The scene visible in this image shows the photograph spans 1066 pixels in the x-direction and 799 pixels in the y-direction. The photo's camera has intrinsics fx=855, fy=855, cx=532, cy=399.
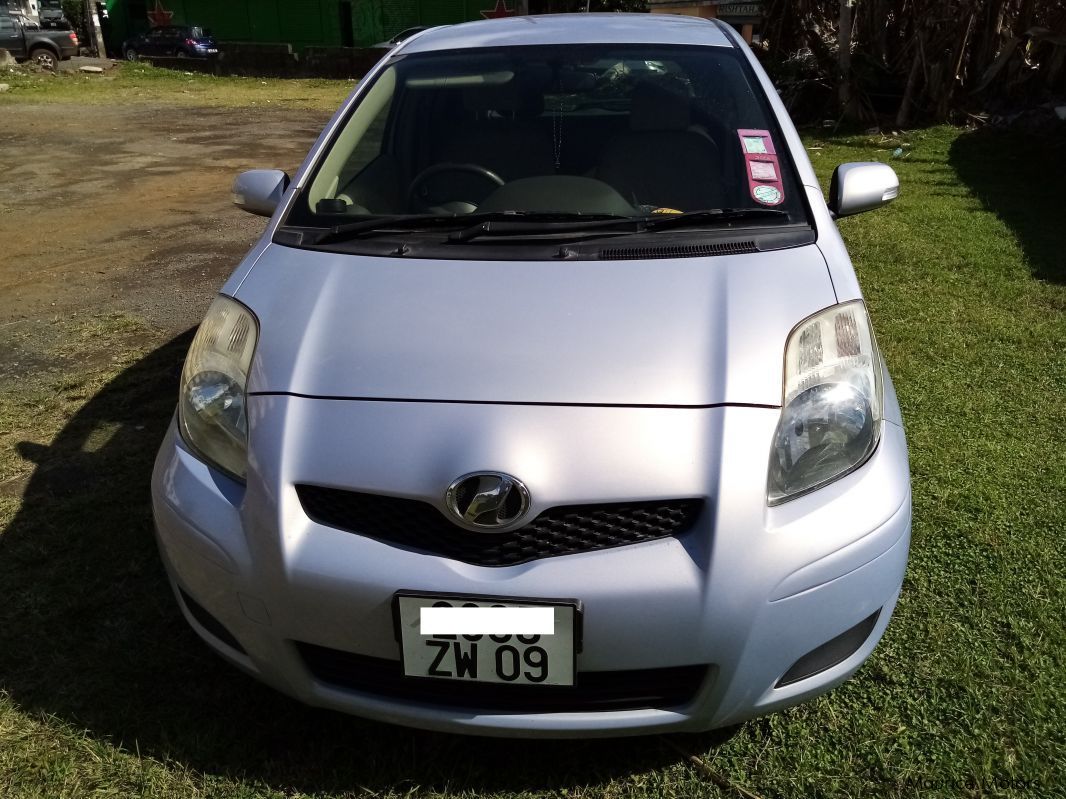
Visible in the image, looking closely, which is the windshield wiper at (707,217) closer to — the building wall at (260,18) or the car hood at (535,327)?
the car hood at (535,327)

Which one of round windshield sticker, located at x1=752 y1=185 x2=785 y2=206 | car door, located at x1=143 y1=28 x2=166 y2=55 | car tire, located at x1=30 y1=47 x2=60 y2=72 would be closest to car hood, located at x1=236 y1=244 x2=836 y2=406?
round windshield sticker, located at x1=752 y1=185 x2=785 y2=206

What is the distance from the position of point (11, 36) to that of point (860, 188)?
24668 mm

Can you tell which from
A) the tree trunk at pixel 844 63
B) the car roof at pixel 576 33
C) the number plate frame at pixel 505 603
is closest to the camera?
the number plate frame at pixel 505 603

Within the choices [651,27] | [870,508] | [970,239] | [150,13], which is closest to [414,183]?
[651,27]

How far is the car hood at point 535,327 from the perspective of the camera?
1668 millimetres

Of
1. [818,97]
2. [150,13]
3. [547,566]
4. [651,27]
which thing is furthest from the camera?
[150,13]

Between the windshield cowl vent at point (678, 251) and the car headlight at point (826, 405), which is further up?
the windshield cowl vent at point (678, 251)

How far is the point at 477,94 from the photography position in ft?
9.12

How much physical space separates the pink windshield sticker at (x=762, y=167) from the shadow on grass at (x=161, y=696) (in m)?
1.37

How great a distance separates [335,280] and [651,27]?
1636 millimetres

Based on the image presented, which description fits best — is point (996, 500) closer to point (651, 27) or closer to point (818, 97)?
point (651, 27)

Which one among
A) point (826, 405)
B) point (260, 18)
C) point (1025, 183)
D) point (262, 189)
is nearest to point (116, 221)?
point (262, 189)

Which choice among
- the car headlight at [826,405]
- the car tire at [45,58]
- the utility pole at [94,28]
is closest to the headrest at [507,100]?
the car headlight at [826,405]

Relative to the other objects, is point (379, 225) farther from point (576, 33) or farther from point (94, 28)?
point (94, 28)
